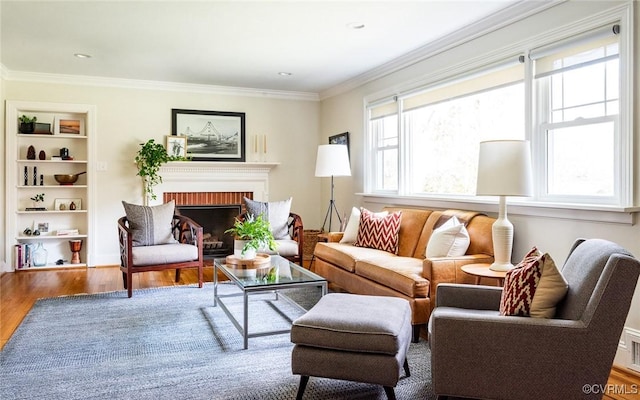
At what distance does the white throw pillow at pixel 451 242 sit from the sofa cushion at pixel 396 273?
18cm

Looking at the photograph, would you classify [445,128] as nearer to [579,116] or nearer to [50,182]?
[579,116]

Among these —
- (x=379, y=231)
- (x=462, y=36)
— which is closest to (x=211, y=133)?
(x=379, y=231)

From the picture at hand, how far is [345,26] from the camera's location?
3.91 m

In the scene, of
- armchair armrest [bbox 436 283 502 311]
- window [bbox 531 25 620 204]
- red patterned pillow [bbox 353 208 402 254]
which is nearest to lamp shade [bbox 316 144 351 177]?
red patterned pillow [bbox 353 208 402 254]

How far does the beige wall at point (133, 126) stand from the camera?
579 cm

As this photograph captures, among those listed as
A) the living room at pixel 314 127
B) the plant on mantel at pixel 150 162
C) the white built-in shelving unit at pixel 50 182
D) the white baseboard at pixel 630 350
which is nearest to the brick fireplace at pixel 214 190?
the plant on mantel at pixel 150 162

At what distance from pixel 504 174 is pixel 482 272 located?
2.09 feet

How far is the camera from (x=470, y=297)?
2.49 metres

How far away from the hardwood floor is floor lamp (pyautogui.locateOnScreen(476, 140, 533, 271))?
3.22 m

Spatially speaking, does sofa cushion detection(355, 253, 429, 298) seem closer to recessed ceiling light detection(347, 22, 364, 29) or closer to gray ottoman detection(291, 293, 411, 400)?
gray ottoman detection(291, 293, 411, 400)

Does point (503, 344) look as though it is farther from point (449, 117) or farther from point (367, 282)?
point (449, 117)

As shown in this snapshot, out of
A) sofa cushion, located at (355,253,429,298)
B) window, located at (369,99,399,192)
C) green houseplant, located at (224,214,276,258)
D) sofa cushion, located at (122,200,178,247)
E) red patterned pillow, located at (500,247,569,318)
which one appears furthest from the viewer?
window, located at (369,99,399,192)

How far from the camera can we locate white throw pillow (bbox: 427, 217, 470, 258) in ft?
11.3

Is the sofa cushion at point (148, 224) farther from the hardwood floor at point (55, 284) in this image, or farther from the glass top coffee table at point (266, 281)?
the glass top coffee table at point (266, 281)
